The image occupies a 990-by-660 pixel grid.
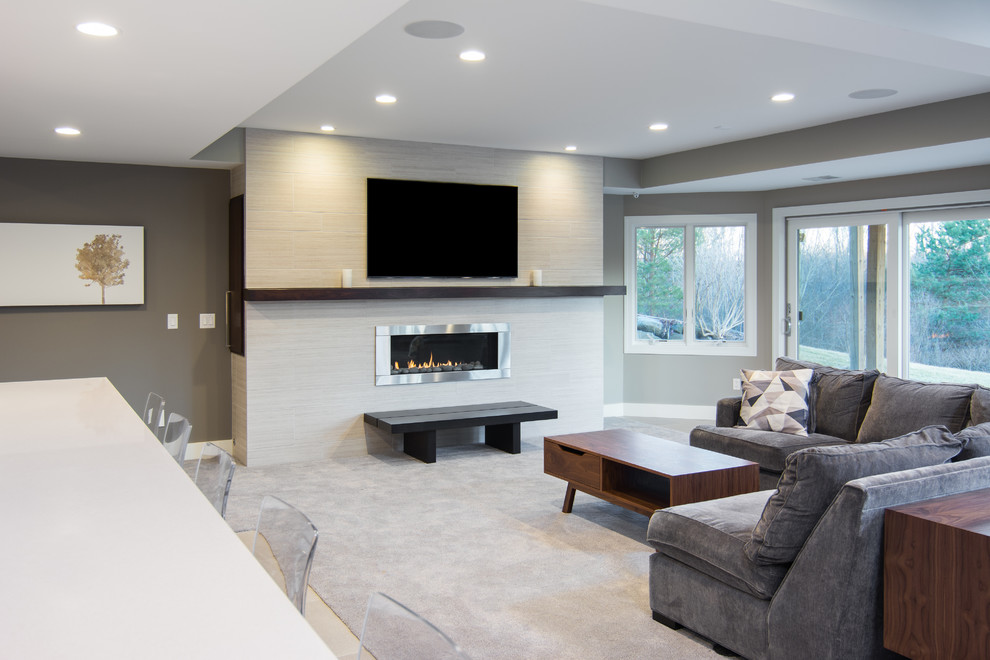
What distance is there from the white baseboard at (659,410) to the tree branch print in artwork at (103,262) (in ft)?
15.2

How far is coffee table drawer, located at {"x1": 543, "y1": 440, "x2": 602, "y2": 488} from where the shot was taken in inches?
176

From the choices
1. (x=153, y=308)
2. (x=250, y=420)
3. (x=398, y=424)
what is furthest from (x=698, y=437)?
(x=153, y=308)

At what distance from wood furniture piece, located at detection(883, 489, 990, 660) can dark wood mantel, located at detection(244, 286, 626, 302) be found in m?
4.31

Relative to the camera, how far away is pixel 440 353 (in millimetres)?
6734

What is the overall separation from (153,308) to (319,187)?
1.55m

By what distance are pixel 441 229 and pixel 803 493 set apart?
14.6ft

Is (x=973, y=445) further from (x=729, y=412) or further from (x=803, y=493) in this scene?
(x=729, y=412)

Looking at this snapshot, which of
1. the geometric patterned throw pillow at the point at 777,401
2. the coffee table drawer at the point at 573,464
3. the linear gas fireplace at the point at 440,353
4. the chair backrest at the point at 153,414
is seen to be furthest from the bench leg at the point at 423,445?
the geometric patterned throw pillow at the point at 777,401

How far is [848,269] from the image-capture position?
718 cm

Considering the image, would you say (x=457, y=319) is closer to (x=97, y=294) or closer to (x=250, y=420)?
(x=250, y=420)

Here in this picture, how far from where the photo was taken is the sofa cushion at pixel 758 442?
187 inches

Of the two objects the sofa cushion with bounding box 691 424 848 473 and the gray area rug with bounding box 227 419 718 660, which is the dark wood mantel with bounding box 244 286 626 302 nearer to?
the gray area rug with bounding box 227 419 718 660

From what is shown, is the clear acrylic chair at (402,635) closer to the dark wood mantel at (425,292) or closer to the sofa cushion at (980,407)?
the sofa cushion at (980,407)

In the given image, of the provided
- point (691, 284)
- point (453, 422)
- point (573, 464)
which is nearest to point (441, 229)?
point (453, 422)
